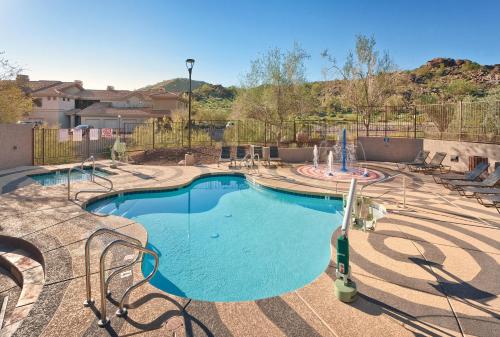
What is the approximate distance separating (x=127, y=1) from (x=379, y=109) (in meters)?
15.3

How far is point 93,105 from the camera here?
4303 centimetres

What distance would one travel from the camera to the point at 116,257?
4855 mm

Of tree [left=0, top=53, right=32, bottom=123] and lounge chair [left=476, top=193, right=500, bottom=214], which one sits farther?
tree [left=0, top=53, right=32, bottom=123]

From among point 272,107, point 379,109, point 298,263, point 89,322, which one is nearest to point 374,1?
point 379,109

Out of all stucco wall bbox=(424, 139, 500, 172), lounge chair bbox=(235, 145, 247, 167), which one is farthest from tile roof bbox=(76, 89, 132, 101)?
stucco wall bbox=(424, 139, 500, 172)

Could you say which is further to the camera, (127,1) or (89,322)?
(127,1)

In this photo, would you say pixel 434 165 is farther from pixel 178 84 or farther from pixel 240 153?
pixel 178 84

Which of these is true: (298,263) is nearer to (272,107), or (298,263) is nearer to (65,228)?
(65,228)

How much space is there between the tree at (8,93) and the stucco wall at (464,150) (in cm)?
1937

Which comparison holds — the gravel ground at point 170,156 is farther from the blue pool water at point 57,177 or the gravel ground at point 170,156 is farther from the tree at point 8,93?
the tree at point 8,93

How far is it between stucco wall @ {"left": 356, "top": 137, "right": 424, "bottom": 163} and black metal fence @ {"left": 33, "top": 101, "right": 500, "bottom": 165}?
18.7 inches

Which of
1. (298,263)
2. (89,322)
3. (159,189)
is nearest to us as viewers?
(89,322)

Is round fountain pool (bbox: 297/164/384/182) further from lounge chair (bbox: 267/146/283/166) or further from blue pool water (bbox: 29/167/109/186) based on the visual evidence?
blue pool water (bbox: 29/167/109/186)

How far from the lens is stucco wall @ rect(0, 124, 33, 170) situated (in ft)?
40.0
